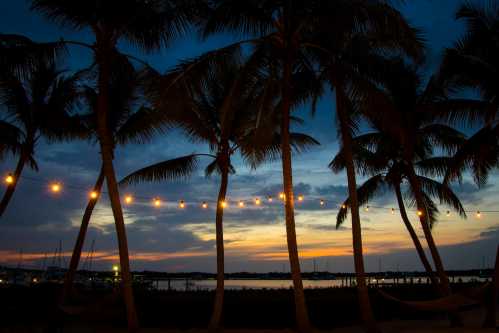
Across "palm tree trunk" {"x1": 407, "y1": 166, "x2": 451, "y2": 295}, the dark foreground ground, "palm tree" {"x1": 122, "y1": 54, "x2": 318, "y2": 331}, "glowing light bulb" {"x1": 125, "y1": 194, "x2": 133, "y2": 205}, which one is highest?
"palm tree" {"x1": 122, "y1": 54, "x2": 318, "y2": 331}

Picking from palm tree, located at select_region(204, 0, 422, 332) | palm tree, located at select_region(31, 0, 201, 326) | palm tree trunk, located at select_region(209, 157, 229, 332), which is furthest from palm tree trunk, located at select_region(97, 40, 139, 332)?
palm tree trunk, located at select_region(209, 157, 229, 332)

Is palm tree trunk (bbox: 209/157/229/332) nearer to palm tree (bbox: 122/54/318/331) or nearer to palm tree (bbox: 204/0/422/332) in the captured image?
palm tree (bbox: 122/54/318/331)

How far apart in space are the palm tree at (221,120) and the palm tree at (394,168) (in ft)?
Answer: 8.26

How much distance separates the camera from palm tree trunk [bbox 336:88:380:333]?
A: 34.0 feet

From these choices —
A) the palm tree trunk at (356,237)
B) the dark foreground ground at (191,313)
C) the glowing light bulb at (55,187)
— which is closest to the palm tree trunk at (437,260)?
the palm tree trunk at (356,237)

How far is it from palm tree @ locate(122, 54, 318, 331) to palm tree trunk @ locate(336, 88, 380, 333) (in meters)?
1.71

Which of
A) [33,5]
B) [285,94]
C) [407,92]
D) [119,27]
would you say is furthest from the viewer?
[407,92]

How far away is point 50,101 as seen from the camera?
1385 centimetres

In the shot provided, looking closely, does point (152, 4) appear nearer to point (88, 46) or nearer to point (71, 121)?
point (88, 46)

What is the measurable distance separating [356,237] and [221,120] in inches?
183

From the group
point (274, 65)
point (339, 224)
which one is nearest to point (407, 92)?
point (274, 65)

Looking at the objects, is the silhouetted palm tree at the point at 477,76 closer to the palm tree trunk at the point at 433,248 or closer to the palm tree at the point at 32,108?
the palm tree trunk at the point at 433,248

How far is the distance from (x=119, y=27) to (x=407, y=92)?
26.3 feet

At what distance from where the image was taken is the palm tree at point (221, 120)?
410 inches
